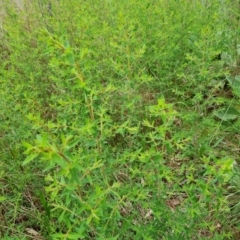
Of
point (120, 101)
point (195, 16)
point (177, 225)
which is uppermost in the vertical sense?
point (195, 16)

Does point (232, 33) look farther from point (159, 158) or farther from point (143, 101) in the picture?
point (159, 158)

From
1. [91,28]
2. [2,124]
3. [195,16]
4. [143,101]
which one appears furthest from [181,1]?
[2,124]

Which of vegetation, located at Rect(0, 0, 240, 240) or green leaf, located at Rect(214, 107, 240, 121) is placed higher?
vegetation, located at Rect(0, 0, 240, 240)

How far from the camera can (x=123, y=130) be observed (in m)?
1.27

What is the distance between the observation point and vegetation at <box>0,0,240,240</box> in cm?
116

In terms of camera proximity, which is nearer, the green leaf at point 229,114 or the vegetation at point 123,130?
the vegetation at point 123,130

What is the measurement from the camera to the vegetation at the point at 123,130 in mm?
1156

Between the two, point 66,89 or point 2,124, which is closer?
point 2,124

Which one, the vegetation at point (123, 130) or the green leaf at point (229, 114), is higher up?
the vegetation at point (123, 130)

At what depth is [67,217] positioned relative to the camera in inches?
44.6

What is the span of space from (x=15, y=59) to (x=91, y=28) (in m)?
0.57

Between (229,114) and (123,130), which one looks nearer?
(123,130)

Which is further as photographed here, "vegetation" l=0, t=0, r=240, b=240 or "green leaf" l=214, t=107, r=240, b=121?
"green leaf" l=214, t=107, r=240, b=121

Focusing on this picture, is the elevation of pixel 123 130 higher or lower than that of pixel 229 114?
higher
